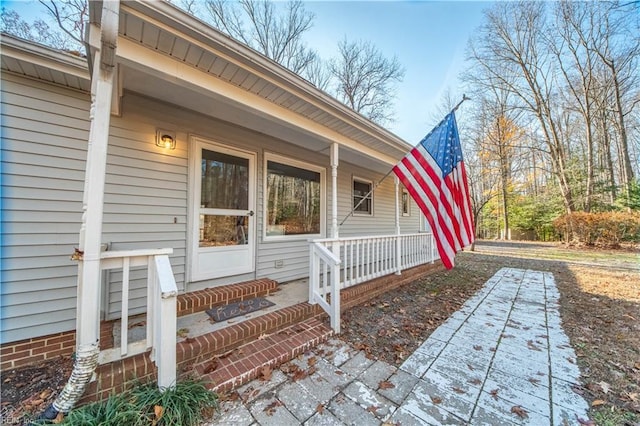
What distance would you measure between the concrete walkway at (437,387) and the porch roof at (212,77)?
285 cm

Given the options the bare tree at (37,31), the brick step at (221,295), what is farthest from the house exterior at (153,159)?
the bare tree at (37,31)

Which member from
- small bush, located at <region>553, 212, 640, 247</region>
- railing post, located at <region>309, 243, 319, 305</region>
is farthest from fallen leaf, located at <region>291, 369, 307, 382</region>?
small bush, located at <region>553, 212, 640, 247</region>

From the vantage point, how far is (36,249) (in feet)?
7.80

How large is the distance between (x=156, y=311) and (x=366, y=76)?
14.9 m

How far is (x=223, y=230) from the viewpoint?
3.70m

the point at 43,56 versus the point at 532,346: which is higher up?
the point at 43,56

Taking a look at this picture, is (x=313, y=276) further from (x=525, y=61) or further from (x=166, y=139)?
(x=525, y=61)

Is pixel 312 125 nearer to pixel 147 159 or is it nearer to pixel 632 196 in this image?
pixel 147 159

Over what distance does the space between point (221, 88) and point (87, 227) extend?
1782 mm

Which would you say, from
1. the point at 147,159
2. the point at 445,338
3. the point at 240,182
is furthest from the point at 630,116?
the point at 147,159

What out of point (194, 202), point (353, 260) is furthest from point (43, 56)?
point (353, 260)

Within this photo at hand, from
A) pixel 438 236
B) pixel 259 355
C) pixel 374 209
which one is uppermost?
pixel 374 209

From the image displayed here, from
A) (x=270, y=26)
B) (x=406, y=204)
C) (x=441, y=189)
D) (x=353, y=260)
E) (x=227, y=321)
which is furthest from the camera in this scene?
(x=270, y=26)

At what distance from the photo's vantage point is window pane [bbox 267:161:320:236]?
4.40 metres
